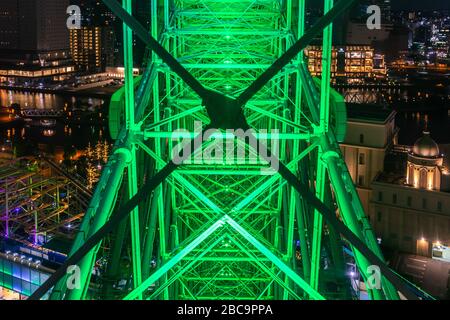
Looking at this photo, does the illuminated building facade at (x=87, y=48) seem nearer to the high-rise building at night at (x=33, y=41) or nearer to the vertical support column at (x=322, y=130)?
the high-rise building at night at (x=33, y=41)

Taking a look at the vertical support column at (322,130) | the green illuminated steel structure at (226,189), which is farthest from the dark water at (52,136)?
the vertical support column at (322,130)

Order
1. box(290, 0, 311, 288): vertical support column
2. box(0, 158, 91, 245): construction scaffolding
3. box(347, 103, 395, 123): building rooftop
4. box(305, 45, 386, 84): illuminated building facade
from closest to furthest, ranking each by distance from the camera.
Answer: box(290, 0, 311, 288): vertical support column, box(0, 158, 91, 245): construction scaffolding, box(347, 103, 395, 123): building rooftop, box(305, 45, 386, 84): illuminated building facade

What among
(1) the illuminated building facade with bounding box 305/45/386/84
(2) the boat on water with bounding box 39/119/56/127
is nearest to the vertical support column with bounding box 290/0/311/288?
(2) the boat on water with bounding box 39/119/56/127

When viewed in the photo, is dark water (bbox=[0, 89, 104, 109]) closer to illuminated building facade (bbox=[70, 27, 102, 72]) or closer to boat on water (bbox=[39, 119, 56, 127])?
boat on water (bbox=[39, 119, 56, 127])

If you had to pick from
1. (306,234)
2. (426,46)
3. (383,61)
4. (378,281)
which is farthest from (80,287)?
(426,46)

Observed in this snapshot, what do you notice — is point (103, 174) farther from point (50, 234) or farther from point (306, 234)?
point (50, 234)
